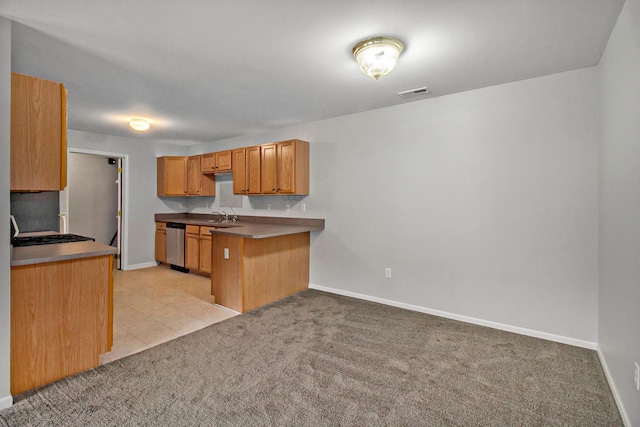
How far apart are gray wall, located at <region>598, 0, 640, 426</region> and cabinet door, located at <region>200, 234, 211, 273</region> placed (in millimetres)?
4752

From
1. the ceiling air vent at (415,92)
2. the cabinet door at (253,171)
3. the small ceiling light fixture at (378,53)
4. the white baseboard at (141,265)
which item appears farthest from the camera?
the white baseboard at (141,265)

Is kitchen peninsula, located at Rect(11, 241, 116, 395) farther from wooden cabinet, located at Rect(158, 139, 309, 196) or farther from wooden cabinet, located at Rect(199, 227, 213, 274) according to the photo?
wooden cabinet, located at Rect(199, 227, 213, 274)

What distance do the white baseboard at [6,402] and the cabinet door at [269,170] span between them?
3220 millimetres

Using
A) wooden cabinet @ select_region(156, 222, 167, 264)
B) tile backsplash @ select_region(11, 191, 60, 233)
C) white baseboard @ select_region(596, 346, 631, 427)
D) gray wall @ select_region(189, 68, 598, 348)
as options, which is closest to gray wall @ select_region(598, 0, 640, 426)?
white baseboard @ select_region(596, 346, 631, 427)

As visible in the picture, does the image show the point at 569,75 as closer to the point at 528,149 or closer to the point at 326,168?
the point at 528,149

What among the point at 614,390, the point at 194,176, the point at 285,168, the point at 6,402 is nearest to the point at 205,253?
the point at 194,176

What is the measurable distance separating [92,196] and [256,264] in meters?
4.86

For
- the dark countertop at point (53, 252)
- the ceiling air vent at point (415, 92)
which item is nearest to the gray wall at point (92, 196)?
the dark countertop at point (53, 252)

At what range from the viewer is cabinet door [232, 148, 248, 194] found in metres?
4.90

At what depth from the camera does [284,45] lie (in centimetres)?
229

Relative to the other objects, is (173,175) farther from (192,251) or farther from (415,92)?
(415,92)

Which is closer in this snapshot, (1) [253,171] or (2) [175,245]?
(1) [253,171]

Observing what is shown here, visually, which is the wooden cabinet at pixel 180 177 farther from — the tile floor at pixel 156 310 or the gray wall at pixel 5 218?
the gray wall at pixel 5 218

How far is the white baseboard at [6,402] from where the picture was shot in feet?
6.08
